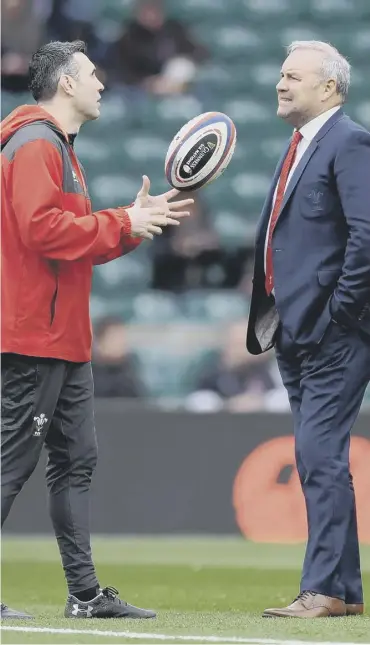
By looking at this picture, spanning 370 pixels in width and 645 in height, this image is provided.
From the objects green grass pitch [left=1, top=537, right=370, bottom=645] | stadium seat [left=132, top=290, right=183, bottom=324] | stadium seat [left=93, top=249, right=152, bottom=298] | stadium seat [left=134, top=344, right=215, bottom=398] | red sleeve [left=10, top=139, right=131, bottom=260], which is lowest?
green grass pitch [left=1, top=537, right=370, bottom=645]

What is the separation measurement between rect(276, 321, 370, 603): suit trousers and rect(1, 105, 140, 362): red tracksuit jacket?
89 centimetres

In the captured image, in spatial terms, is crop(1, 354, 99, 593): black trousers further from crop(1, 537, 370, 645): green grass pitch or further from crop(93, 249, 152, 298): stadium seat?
crop(93, 249, 152, 298): stadium seat

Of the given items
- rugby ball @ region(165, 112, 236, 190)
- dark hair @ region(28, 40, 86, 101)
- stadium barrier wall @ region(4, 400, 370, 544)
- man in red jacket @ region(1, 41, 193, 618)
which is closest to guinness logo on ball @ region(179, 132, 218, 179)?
rugby ball @ region(165, 112, 236, 190)

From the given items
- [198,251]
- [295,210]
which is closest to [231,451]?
[198,251]

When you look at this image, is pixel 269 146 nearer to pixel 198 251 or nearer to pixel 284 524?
pixel 198 251

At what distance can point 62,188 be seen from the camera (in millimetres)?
5156

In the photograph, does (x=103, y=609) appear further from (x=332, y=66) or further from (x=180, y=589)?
(x=332, y=66)

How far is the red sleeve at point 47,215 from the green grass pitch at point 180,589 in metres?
1.36

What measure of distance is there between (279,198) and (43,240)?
1046mm

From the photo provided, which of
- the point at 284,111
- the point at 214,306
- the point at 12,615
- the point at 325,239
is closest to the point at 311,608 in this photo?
the point at 12,615

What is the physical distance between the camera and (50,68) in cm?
532

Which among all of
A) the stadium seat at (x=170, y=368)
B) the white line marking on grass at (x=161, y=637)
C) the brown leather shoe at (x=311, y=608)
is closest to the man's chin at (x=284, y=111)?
the brown leather shoe at (x=311, y=608)

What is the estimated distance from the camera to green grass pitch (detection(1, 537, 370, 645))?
14.8 feet

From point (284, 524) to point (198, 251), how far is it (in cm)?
363
